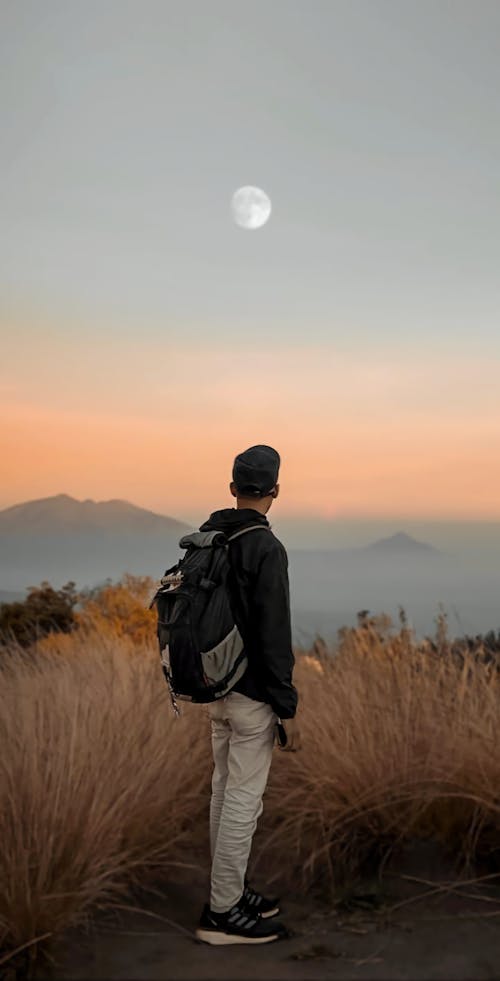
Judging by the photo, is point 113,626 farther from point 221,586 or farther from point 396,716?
point 221,586

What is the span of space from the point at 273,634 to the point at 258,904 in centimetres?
142

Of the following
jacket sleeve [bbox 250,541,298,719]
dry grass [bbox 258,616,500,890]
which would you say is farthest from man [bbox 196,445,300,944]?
dry grass [bbox 258,616,500,890]

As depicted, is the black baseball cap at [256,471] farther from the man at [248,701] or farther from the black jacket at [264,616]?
the black jacket at [264,616]

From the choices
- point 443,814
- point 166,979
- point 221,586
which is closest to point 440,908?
point 443,814

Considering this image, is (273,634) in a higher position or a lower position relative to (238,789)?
higher

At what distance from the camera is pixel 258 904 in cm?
489

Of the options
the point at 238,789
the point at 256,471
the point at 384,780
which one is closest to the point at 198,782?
the point at 384,780

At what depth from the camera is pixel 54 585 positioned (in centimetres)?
1636

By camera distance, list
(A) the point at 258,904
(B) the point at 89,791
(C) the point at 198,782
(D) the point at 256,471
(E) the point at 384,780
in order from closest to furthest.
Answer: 1. (D) the point at 256,471
2. (A) the point at 258,904
3. (B) the point at 89,791
4. (E) the point at 384,780
5. (C) the point at 198,782

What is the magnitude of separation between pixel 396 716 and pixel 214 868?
1697mm

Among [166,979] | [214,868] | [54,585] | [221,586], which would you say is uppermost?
[54,585]

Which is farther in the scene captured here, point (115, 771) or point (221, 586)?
point (115, 771)

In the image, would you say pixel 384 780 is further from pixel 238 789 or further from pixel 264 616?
pixel 264 616

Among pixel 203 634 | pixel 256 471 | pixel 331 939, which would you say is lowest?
pixel 331 939
